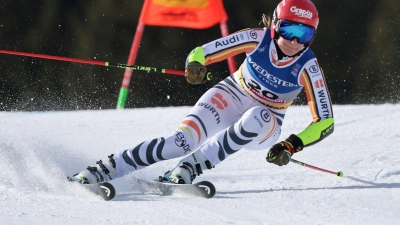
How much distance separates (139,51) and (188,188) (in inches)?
151

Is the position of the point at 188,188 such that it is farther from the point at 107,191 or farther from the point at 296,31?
the point at 296,31

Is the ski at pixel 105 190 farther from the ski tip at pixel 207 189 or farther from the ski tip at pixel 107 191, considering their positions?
the ski tip at pixel 207 189

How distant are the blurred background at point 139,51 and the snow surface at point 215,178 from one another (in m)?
0.61

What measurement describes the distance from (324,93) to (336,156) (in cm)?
113

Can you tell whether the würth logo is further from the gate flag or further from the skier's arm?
the gate flag

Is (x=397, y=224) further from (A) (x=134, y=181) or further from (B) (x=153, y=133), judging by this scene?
(B) (x=153, y=133)

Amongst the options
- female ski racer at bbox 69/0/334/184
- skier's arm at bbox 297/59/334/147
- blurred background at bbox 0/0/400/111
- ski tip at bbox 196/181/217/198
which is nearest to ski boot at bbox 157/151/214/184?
female ski racer at bbox 69/0/334/184

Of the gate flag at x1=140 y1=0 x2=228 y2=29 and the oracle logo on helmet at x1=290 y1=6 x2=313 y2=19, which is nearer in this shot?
the oracle logo on helmet at x1=290 y1=6 x2=313 y2=19

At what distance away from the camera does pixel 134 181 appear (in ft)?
12.3

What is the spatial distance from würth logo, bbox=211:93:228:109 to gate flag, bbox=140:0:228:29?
3.16 m

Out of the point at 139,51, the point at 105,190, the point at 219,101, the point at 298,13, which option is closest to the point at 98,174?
the point at 105,190

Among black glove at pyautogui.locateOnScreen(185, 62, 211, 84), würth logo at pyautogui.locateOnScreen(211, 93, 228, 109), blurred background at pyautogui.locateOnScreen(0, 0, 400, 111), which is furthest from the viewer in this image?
blurred background at pyautogui.locateOnScreen(0, 0, 400, 111)

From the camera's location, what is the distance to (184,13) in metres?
7.04

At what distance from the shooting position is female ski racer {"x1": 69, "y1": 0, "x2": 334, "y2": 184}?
11.7 ft
